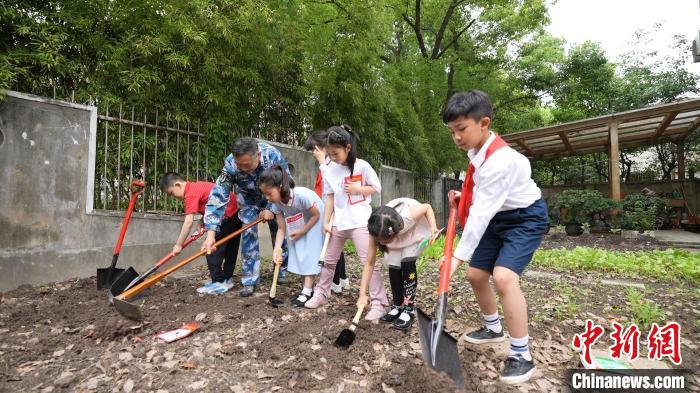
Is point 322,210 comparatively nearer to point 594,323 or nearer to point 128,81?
point 594,323

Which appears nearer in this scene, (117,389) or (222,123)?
(117,389)

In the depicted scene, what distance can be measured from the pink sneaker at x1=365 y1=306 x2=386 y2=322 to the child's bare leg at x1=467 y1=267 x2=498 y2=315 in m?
0.81

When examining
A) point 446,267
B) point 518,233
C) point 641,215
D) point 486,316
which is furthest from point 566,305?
point 641,215

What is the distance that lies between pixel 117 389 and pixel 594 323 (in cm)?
336

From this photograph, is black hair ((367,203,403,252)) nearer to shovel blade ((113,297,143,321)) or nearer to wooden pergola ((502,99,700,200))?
shovel blade ((113,297,143,321))

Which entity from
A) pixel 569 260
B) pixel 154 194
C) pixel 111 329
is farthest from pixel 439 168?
pixel 111 329

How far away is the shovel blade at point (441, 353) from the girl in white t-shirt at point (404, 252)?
0.69 m

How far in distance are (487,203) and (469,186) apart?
35cm

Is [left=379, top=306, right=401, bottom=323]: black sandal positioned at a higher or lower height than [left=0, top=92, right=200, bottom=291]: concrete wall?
lower

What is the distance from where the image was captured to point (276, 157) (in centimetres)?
406

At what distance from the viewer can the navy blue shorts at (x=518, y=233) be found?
86.7 inches

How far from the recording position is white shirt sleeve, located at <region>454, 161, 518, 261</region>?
2.15 m

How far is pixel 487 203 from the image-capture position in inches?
85.6

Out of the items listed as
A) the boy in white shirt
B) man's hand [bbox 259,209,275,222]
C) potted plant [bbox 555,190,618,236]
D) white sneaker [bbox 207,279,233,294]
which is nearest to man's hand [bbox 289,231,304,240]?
man's hand [bbox 259,209,275,222]
